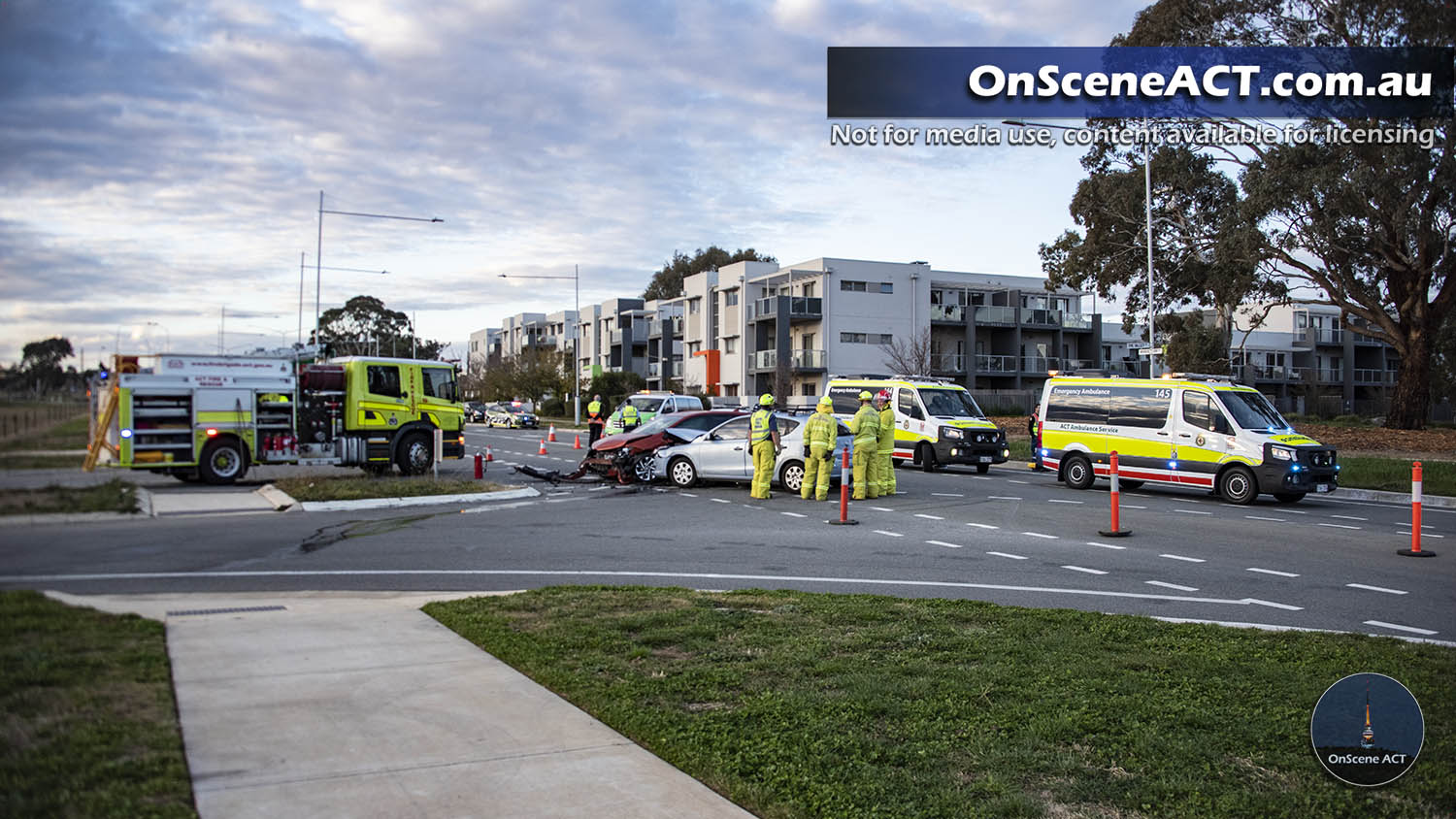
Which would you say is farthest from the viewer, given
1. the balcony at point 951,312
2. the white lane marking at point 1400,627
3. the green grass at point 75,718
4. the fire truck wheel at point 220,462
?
the balcony at point 951,312

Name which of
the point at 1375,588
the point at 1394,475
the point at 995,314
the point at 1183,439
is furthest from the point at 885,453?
the point at 995,314

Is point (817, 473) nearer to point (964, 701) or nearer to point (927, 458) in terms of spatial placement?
point (927, 458)

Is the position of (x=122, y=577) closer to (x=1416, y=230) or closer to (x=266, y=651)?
(x=266, y=651)

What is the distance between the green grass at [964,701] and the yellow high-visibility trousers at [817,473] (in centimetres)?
1015

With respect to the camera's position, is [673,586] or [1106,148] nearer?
[673,586]

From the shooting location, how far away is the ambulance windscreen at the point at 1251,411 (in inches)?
784

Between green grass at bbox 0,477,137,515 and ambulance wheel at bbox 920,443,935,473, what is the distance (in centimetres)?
2379

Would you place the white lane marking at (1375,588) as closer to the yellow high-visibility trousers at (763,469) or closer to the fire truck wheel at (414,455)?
the yellow high-visibility trousers at (763,469)

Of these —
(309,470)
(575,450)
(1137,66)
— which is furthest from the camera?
(575,450)

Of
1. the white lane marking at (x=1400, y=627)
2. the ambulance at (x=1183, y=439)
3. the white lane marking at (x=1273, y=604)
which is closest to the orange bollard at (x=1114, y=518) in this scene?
the white lane marking at (x=1273, y=604)

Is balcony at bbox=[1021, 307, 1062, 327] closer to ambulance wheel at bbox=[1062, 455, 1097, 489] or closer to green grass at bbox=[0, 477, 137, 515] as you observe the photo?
ambulance wheel at bbox=[1062, 455, 1097, 489]

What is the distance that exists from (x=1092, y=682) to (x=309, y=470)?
19099 mm

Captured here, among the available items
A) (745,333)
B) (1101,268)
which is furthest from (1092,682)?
(745,333)

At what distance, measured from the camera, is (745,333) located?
64.8 meters
